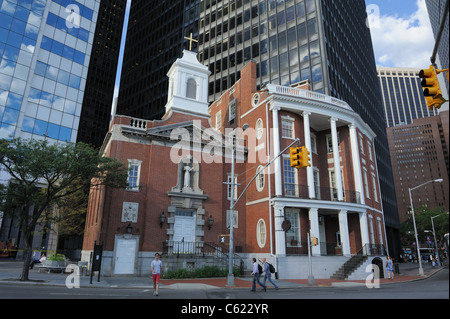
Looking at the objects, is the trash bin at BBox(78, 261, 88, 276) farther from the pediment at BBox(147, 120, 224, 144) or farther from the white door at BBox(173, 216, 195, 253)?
the pediment at BBox(147, 120, 224, 144)

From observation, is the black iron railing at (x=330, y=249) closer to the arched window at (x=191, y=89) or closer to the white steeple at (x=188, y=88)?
the white steeple at (x=188, y=88)

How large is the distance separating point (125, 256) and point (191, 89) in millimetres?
16867

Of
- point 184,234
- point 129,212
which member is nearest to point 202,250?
point 184,234

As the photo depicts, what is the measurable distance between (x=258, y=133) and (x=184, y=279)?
15356 millimetres

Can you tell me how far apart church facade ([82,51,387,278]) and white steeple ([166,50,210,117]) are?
0.36 feet

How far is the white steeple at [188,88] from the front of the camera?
29.7m

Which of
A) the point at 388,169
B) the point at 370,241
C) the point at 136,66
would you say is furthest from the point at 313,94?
the point at 136,66

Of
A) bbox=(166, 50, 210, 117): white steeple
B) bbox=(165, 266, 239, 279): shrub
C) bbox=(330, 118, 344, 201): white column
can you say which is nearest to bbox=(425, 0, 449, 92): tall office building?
bbox=(165, 266, 239, 279): shrub

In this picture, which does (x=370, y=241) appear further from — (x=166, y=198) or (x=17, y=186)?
(x=17, y=186)

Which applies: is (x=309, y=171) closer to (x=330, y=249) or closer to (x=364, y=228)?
(x=364, y=228)

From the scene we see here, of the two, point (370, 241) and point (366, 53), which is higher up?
point (366, 53)

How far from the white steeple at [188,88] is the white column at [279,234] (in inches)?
449

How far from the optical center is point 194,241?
84.0ft

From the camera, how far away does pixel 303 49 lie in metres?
45.0
